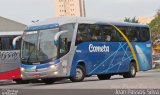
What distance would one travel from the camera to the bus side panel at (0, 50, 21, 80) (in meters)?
29.9

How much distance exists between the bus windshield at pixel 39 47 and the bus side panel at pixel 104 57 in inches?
58.9

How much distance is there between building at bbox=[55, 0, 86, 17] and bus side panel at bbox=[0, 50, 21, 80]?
11357 cm

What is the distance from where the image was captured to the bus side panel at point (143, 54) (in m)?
30.3

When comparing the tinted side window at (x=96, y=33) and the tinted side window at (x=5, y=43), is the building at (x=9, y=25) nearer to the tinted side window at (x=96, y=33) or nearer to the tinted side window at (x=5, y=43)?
the tinted side window at (x=5, y=43)

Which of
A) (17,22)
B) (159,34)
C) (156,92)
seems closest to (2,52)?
(156,92)

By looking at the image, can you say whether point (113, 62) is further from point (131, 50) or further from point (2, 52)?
point (2, 52)

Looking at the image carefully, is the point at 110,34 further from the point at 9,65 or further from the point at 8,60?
the point at 9,65

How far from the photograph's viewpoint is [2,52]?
29766mm

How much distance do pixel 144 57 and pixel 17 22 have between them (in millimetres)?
25514

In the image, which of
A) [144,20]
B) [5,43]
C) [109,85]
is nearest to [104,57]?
[5,43]

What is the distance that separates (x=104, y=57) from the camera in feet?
89.8

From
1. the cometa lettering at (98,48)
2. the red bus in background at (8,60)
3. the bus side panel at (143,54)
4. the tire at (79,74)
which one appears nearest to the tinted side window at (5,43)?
the red bus in background at (8,60)

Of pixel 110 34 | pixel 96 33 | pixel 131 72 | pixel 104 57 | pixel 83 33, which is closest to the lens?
pixel 83 33

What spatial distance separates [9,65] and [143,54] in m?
8.18
